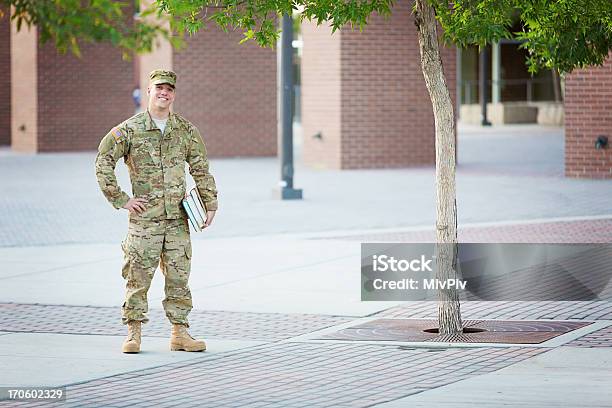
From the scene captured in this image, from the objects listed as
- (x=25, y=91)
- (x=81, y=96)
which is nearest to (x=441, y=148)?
(x=81, y=96)

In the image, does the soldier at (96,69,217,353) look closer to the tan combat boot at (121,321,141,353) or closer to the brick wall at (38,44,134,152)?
the tan combat boot at (121,321,141,353)

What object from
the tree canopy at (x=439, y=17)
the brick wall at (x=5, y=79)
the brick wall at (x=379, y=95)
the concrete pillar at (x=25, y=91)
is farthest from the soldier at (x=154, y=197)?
the brick wall at (x=5, y=79)

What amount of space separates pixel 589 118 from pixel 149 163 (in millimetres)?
15610

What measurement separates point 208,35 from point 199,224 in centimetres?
2339

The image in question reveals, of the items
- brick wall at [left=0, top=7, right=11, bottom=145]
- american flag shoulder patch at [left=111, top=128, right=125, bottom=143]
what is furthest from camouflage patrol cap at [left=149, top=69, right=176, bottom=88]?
brick wall at [left=0, top=7, right=11, bottom=145]

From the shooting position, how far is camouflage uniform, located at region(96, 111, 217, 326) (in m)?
9.26

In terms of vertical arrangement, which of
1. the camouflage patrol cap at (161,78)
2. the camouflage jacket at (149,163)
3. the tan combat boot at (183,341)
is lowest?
the tan combat boot at (183,341)

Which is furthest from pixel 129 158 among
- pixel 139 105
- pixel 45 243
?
pixel 139 105

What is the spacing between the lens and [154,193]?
9.25 metres

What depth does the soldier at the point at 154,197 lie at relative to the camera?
364 inches

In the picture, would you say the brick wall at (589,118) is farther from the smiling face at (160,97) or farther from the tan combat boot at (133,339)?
the tan combat boot at (133,339)

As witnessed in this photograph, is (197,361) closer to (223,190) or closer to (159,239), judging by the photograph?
(159,239)

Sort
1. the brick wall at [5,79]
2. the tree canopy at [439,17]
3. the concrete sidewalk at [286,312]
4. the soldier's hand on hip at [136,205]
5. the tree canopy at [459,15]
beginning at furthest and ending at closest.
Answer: the brick wall at [5,79] < the tree canopy at [459,15] < the tree canopy at [439,17] < the soldier's hand on hip at [136,205] < the concrete sidewalk at [286,312]

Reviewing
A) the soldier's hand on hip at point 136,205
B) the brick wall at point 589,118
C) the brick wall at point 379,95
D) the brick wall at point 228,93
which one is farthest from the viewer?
the brick wall at point 228,93
